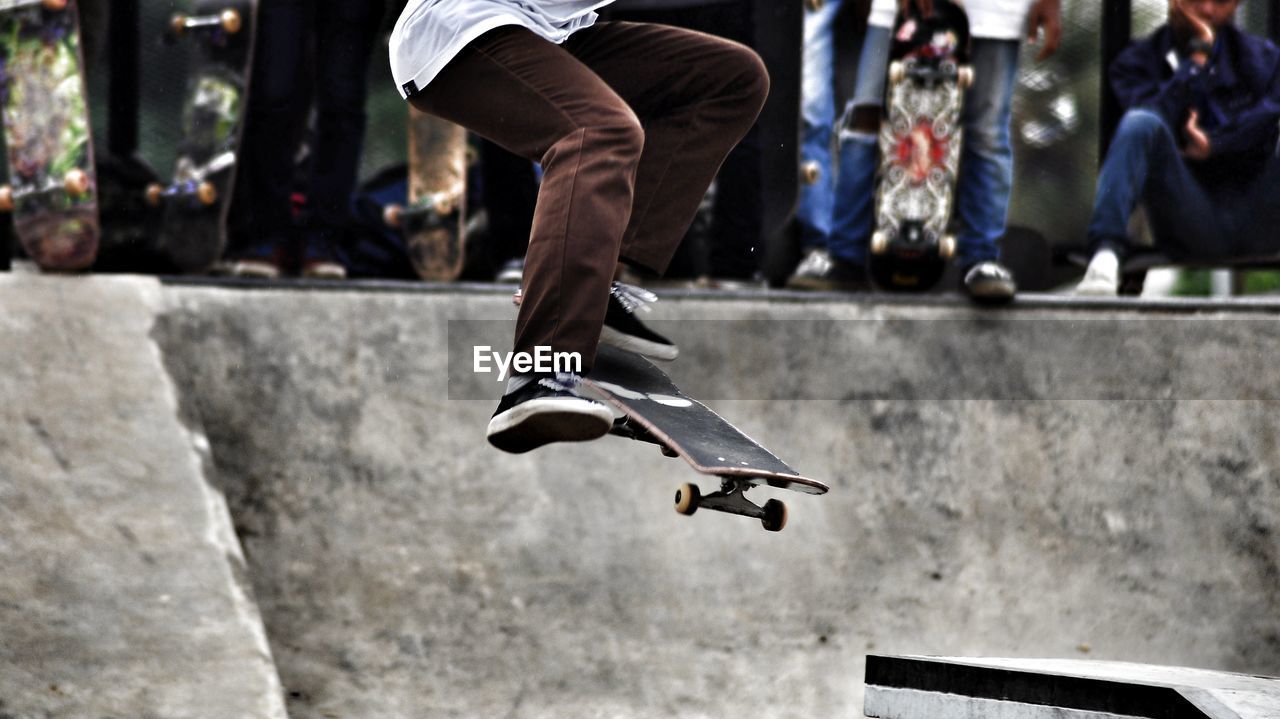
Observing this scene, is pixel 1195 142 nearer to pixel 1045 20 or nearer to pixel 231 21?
pixel 1045 20

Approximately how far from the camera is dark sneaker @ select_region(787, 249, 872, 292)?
5.39 m

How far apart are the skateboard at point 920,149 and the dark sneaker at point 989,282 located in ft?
0.45

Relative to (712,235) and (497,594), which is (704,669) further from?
(712,235)

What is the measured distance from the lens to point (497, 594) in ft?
15.8

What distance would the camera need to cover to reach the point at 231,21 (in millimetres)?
5574

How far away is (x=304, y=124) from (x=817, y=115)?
222 cm

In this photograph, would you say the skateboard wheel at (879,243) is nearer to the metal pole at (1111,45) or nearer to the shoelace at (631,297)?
the metal pole at (1111,45)

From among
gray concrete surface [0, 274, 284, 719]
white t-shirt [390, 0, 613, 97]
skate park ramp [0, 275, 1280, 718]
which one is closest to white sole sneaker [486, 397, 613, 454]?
white t-shirt [390, 0, 613, 97]

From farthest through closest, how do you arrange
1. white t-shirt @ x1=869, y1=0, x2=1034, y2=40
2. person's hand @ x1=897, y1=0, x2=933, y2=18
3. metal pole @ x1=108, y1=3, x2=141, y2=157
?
metal pole @ x1=108, y1=3, x2=141, y2=157 < white t-shirt @ x1=869, y1=0, x2=1034, y2=40 < person's hand @ x1=897, y1=0, x2=933, y2=18

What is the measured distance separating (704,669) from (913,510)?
3.48ft

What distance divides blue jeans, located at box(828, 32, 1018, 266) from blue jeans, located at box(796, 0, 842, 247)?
0.40 ft

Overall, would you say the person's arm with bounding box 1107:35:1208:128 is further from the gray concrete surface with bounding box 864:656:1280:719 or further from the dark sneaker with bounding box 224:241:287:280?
the dark sneaker with bounding box 224:241:287:280

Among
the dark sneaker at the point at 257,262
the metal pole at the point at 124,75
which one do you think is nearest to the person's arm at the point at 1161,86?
the dark sneaker at the point at 257,262

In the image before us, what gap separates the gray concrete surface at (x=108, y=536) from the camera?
416 centimetres
